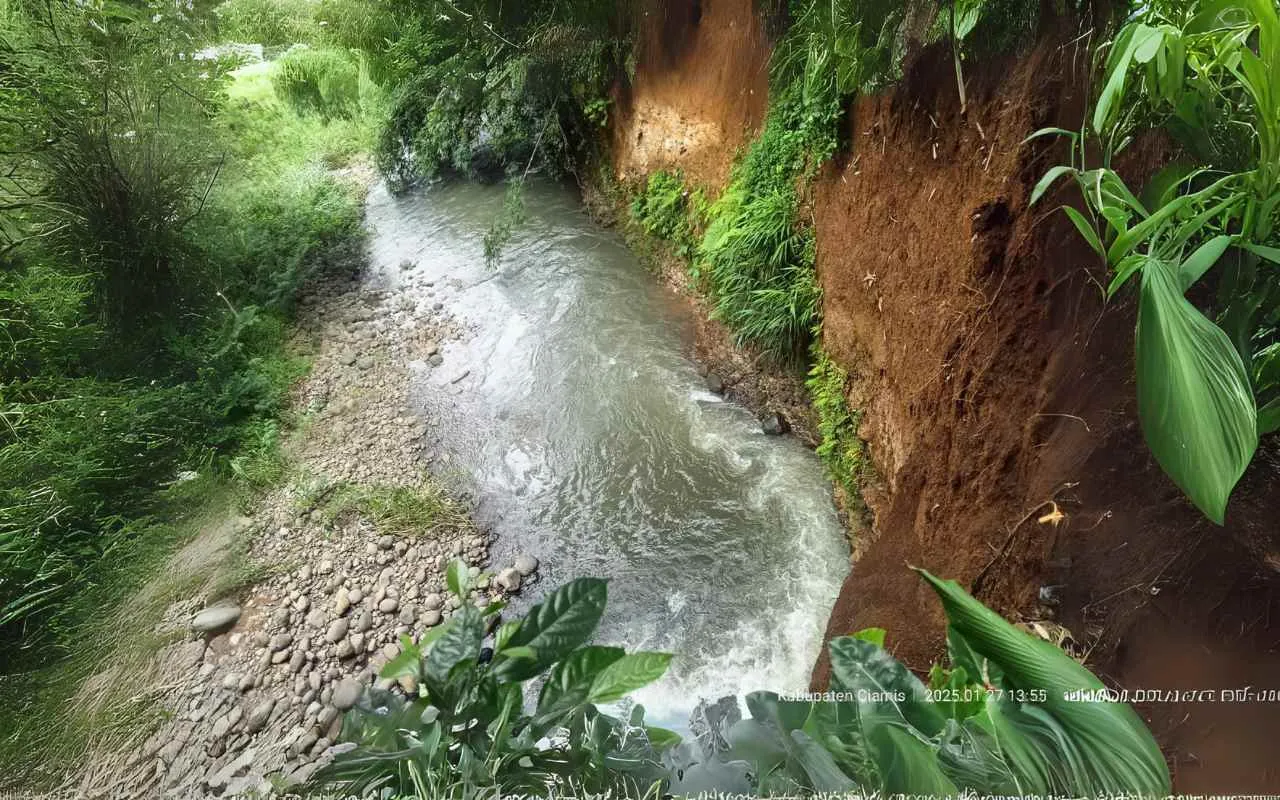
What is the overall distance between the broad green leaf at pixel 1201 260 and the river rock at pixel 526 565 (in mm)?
2398

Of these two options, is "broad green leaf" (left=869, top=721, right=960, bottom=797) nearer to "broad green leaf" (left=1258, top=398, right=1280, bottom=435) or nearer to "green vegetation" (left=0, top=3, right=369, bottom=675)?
"broad green leaf" (left=1258, top=398, right=1280, bottom=435)

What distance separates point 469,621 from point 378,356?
3.54 metres

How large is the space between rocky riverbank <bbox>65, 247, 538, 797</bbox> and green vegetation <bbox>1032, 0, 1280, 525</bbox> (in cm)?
140

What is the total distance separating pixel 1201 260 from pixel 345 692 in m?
2.61

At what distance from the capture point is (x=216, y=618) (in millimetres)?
2180

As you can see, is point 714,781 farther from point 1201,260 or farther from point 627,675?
point 1201,260

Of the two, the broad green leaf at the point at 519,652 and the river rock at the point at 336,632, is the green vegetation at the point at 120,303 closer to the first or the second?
the river rock at the point at 336,632

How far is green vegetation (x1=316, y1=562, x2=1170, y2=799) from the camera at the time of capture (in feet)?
1.86

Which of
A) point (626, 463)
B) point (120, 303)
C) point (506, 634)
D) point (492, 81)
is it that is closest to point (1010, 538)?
point (506, 634)

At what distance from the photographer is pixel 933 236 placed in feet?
6.98

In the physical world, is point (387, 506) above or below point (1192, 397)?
below

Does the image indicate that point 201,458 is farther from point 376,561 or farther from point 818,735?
point 818,735

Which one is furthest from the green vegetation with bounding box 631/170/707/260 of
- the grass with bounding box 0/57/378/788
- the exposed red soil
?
the grass with bounding box 0/57/378/788

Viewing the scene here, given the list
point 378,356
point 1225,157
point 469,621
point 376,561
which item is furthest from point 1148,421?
point 378,356
